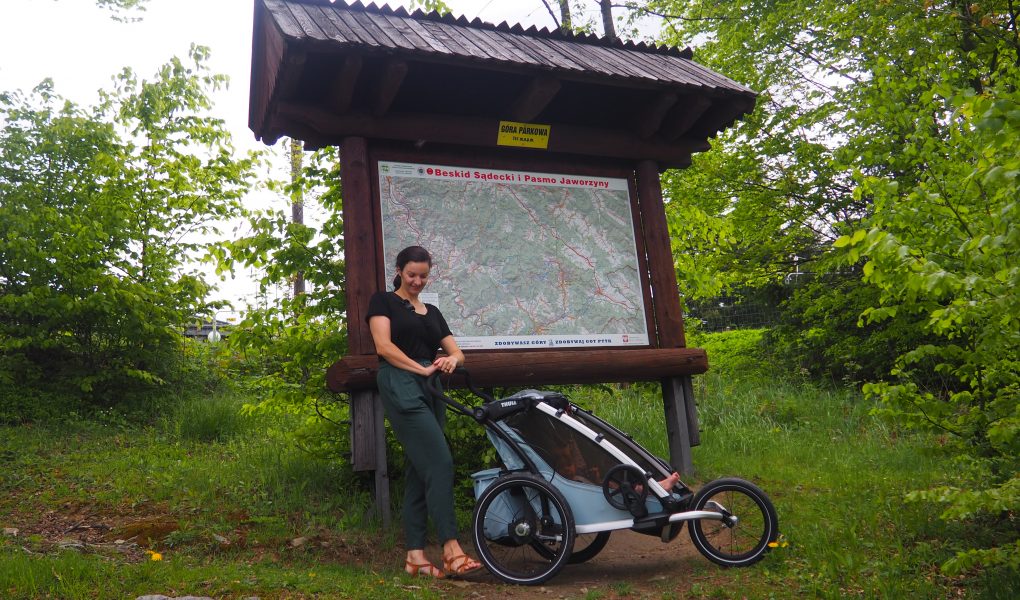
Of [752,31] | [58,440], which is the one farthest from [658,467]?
[752,31]

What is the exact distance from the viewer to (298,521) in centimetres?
570

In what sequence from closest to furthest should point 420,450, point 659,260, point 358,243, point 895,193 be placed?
point 895,193 → point 420,450 → point 358,243 → point 659,260

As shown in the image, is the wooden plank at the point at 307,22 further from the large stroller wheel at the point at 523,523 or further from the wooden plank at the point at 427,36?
the large stroller wheel at the point at 523,523

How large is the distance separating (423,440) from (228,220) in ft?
26.3

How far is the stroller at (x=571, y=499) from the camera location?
4.42 meters

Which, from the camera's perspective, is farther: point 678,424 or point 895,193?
point 678,424

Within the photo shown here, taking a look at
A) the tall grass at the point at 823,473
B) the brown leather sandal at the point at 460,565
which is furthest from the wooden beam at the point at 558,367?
the brown leather sandal at the point at 460,565

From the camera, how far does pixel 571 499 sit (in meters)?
4.52

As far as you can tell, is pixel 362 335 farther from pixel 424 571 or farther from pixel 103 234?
pixel 103 234

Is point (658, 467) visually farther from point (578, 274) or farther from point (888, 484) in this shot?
point (888, 484)

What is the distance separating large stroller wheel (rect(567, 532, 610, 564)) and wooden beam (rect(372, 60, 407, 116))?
3405mm

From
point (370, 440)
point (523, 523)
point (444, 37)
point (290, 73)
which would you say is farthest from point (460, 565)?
point (444, 37)

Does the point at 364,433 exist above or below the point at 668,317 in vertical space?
below

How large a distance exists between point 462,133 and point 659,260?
2054mm
